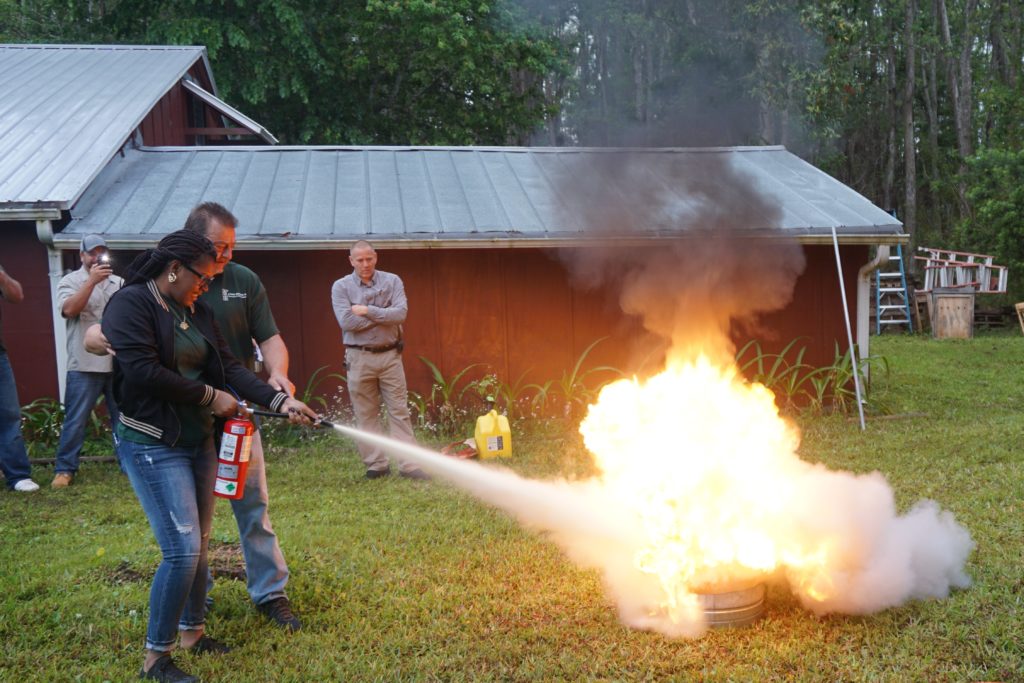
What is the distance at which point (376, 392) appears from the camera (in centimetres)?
801

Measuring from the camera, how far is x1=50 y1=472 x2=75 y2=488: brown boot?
7.66 meters

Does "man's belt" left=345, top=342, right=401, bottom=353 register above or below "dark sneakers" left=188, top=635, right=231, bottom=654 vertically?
above

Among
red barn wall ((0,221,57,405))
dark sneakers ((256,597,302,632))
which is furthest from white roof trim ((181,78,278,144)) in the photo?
dark sneakers ((256,597,302,632))

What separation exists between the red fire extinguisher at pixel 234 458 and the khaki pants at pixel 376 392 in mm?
3957

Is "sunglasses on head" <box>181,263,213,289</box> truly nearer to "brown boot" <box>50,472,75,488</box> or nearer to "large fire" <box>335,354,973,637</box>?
"large fire" <box>335,354,973,637</box>

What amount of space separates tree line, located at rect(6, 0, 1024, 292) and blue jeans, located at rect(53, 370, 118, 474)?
505 cm

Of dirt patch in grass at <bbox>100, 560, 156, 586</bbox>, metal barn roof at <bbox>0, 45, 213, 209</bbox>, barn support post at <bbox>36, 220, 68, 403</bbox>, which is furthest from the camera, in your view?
metal barn roof at <bbox>0, 45, 213, 209</bbox>

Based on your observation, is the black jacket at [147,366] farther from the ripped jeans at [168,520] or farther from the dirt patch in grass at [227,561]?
the dirt patch in grass at [227,561]

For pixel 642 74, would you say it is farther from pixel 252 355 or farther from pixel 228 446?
pixel 228 446

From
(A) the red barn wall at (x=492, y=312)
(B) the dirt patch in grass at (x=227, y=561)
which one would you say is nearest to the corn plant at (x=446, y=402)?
(A) the red barn wall at (x=492, y=312)

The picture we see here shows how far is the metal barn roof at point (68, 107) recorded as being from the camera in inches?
378

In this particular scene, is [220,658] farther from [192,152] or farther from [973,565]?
[192,152]

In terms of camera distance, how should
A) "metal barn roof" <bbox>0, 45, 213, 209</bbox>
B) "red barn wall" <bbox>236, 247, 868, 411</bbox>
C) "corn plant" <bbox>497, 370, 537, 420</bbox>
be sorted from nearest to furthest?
"metal barn roof" <bbox>0, 45, 213, 209</bbox> < "corn plant" <bbox>497, 370, 537, 420</bbox> < "red barn wall" <bbox>236, 247, 868, 411</bbox>

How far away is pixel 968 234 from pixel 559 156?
54.1 ft
